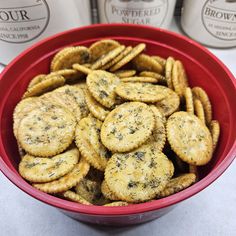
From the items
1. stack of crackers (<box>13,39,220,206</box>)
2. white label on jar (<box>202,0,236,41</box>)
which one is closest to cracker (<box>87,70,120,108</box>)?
stack of crackers (<box>13,39,220,206</box>)

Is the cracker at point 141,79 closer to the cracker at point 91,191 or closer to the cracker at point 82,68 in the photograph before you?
the cracker at point 82,68

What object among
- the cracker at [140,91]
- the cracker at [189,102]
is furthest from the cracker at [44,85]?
the cracker at [189,102]

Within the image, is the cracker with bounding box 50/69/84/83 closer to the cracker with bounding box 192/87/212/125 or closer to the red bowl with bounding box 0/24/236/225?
the red bowl with bounding box 0/24/236/225

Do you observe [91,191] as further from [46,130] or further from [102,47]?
[102,47]

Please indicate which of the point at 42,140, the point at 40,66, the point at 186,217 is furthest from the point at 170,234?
the point at 40,66

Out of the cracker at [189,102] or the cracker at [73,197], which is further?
the cracker at [189,102]

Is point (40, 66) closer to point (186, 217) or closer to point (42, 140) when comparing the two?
point (42, 140)

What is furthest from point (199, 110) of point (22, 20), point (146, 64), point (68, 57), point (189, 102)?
point (22, 20)
